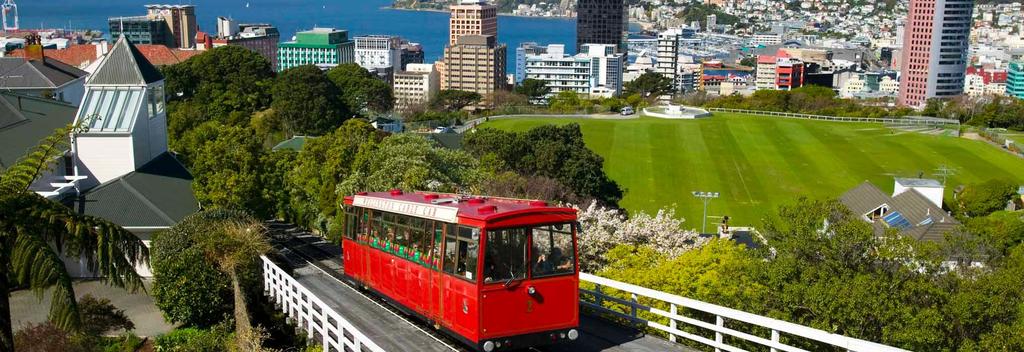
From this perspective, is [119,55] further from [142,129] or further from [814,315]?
[814,315]

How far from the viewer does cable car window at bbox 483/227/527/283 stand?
45.2 feet

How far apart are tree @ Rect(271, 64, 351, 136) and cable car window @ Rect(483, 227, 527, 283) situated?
53353 mm

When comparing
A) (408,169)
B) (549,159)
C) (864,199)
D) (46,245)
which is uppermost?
(46,245)

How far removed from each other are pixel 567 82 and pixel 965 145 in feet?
376

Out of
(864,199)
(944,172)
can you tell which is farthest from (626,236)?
(944,172)

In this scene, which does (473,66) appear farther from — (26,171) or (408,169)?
(26,171)

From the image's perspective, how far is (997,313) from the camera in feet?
51.7

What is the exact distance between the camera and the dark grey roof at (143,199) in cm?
3023

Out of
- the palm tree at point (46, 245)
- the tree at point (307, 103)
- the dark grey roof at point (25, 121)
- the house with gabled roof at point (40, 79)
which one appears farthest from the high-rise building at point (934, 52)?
the palm tree at point (46, 245)

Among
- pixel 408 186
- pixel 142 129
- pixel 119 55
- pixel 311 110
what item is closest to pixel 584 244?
pixel 408 186

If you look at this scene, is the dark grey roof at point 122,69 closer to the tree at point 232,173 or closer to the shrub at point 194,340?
the tree at point 232,173

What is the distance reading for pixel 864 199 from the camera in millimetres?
51531

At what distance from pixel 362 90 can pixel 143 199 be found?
204ft

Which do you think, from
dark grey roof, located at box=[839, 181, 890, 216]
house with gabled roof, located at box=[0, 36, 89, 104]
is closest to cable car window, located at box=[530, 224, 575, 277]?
dark grey roof, located at box=[839, 181, 890, 216]
